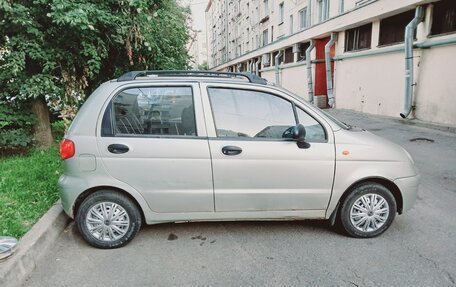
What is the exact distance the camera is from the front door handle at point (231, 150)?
9.95 feet

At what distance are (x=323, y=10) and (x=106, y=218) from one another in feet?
56.4

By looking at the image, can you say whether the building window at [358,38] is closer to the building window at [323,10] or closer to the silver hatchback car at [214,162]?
the building window at [323,10]

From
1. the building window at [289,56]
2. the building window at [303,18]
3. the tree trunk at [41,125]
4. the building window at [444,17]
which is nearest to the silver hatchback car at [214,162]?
the tree trunk at [41,125]

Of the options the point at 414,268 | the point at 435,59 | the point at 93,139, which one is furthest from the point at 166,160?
the point at 435,59

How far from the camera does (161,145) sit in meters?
3.02

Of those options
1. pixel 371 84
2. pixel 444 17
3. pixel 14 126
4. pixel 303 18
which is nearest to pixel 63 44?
pixel 14 126

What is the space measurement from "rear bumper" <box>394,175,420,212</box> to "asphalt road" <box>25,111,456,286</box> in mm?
350

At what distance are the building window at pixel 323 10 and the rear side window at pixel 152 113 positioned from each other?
15.9 meters

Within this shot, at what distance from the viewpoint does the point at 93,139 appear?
3.02 m

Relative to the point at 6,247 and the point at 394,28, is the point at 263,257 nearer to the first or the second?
the point at 6,247

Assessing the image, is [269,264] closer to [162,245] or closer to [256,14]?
[162,245]

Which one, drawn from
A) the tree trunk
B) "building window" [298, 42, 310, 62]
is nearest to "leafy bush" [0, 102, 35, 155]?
the tree trunk

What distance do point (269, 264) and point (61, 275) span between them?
1.76m

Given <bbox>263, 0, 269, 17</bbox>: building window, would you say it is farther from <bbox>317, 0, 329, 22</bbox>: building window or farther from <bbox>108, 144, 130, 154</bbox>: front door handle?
<bbox>108, 144, 130, 154</bbox>: front door handle
